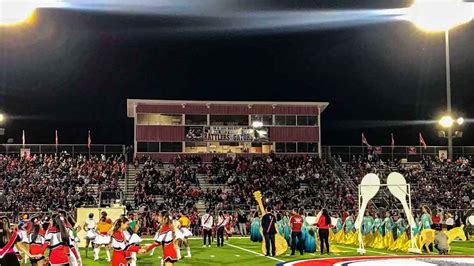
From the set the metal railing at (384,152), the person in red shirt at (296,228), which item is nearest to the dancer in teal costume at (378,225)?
the person in red shirt at (296,228)

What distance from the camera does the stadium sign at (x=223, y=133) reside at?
5222cm

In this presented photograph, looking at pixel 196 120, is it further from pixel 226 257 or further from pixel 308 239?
pixel 226 257

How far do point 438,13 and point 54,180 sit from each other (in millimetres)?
29350

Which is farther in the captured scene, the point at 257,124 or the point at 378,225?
the point at 257,124

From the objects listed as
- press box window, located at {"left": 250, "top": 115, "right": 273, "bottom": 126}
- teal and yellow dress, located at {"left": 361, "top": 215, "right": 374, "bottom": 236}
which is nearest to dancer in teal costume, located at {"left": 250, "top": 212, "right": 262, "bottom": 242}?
teal and yellow dress, located at {"left": 361, "top": 215, "right": 374, "bottom": 236}

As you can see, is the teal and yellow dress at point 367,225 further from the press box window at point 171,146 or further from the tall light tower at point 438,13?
the press box window at point 171,146

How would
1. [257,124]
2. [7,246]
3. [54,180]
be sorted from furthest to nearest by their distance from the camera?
[257,124]
[54,180]
[7,246]

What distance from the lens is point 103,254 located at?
24.7 metres

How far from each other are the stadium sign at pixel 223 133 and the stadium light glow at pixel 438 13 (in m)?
17.9

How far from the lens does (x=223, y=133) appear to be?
52.4 metres

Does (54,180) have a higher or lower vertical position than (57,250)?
higher

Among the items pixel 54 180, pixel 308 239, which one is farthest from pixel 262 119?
pixel 308 239

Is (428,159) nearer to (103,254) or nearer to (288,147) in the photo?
(288,147)

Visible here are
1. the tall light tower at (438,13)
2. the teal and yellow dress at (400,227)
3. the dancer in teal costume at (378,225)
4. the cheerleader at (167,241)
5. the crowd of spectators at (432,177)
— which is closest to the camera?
the cheerleader at (167,241)
